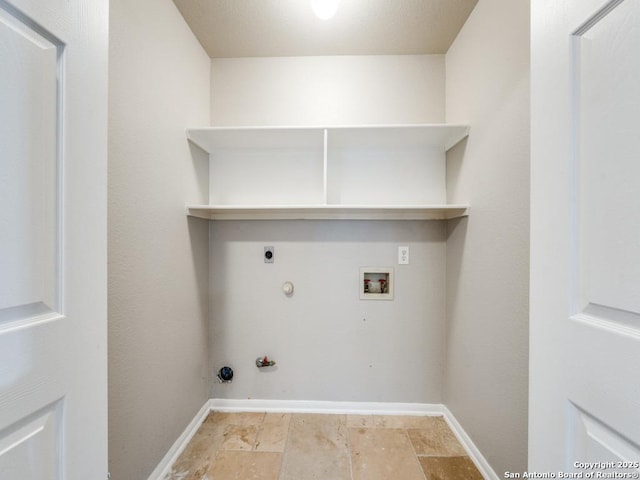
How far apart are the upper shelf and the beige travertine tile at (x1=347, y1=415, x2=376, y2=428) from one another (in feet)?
6.25

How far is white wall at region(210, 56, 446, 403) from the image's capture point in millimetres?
1887

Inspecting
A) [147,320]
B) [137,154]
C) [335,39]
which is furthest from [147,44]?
[147,320]

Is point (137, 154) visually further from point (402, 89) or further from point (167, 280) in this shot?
point (402, 89)

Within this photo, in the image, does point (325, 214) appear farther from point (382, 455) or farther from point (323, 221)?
point (382, 455)

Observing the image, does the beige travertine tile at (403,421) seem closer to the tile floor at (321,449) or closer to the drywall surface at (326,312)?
the tile floor at (321,449)

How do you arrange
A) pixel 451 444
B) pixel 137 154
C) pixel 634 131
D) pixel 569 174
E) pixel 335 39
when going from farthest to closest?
pixel 335 39, pixel 451 444, pixel 137 154, pixel 569 174, pixel 634 131

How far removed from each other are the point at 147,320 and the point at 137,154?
0.78 metres

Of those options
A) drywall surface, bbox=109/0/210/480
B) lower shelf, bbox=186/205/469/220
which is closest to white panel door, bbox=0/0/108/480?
drywall surface, bbox=109/0/210/480

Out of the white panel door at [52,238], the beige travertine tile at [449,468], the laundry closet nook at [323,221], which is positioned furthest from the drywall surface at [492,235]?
the white panel door at [52,238]

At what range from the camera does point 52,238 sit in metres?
0.53

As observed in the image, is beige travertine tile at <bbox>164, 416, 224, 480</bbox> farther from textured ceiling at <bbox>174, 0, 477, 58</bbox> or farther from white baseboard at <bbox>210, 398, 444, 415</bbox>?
textured ceiling at <bbox>174, 0, 477, 58</bbox>

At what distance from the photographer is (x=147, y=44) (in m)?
1.26

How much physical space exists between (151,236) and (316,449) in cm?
151

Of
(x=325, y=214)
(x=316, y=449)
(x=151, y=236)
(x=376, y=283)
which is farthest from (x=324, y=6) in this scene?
(x=316, y=449)
